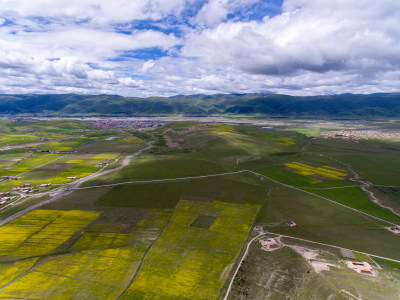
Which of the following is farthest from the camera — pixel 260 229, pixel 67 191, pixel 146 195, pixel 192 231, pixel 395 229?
pixel 67 191

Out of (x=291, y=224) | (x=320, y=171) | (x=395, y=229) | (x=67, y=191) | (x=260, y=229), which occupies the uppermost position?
(x=320, y=171)

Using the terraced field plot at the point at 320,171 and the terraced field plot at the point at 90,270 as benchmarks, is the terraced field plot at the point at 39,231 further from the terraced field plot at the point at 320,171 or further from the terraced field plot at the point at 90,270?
the terraced field plot at the point at 320,171

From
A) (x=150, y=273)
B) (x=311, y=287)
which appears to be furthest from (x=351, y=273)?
(x=150, y=273)

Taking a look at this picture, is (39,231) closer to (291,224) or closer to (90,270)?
(90,270)

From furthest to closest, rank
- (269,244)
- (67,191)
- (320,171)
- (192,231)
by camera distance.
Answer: (320,171) → (67,191) → (192,231) → (269,244)

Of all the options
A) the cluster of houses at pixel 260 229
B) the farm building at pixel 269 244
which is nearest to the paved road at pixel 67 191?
the cluster of houses at pixel 260 229

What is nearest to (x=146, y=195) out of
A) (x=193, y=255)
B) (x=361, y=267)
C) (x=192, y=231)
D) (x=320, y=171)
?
(x=192, y=231)

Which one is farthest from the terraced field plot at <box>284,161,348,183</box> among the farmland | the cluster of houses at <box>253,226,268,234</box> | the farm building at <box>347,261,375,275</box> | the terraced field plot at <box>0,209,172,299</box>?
the terraced field plot at <box>0,209,172,299</box>

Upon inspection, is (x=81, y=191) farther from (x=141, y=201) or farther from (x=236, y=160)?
(x=236, y=160)
